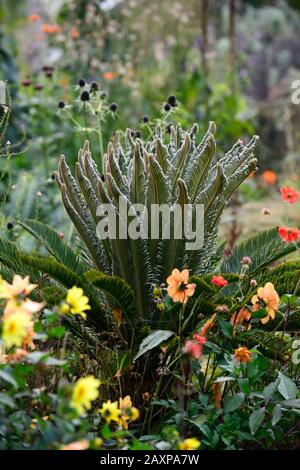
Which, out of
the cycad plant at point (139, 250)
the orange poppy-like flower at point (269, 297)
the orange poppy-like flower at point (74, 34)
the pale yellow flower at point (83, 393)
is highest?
the orange poppy-like flower at point (74, 34)

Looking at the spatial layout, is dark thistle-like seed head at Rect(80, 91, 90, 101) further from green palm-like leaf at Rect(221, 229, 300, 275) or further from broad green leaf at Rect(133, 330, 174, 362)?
broad green leaf at Rect(133, 330, 174, 362)

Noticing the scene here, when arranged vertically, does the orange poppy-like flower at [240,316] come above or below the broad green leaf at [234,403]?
above

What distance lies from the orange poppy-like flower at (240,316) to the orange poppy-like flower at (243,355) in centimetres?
15

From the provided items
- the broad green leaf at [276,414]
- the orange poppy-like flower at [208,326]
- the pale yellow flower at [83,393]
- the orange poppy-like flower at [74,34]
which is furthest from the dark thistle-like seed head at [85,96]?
the orange poppy-like flower at [74,34]

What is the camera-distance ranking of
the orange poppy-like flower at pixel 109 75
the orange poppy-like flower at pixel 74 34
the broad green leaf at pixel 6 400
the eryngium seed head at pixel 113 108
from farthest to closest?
the orange poppy-like flower at pixel 74 34 → the orange poppy-like flower at pixel 109 75 → the eryngium seed head at pixel 113 108 → the broad green leaf at pixel 6 400

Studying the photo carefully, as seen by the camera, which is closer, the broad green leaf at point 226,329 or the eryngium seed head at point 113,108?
the broad green leaf at point 226,329

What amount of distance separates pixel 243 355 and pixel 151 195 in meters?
0.68

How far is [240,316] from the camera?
2535mm

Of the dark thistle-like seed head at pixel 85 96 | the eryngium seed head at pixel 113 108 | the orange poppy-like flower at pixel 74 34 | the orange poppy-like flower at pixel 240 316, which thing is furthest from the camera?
the orange poppy-like flower at pixel 74 34

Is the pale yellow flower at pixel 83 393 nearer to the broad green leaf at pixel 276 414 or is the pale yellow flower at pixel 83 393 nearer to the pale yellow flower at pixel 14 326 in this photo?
the pale yellow flower at pixel 14 326

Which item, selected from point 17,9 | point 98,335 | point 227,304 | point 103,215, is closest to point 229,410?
point 227,304

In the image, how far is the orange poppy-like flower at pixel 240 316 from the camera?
8.27ft

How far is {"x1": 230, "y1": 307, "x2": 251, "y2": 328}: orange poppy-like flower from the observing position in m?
2.52
